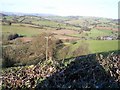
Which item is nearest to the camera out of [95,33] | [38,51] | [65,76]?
[65,76]

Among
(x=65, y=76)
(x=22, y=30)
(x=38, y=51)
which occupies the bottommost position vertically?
(x=38, y=51)

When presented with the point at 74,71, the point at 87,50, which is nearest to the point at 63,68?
the point at 74,71

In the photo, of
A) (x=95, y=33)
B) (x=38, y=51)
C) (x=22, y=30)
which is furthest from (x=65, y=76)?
(x=95, y=33)

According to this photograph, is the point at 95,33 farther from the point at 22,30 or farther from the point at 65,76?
the point at 65,76

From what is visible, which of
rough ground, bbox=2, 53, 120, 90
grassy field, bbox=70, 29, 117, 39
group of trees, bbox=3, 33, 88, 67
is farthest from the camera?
grassy field, bbox=70, 29, 117, 39

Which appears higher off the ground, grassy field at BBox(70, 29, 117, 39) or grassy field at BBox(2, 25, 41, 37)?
grassy field at BBox(2, 25, 41, 37)

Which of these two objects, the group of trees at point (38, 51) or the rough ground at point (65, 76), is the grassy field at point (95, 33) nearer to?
the group of trees at point (38, 51)

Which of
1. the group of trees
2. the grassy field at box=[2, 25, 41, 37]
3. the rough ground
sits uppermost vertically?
the grassy field at box=[2, 25, 41, 37]

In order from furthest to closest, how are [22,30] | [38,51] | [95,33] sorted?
[95,33] → [22,30] → [38,51]

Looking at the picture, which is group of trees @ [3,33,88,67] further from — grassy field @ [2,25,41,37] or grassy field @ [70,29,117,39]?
→ grassy field @ [70,29,117,39]

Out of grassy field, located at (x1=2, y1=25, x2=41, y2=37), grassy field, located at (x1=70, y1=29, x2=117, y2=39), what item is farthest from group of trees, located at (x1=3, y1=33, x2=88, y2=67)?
A: grassy field, located at (x1=70, y1=29, x2=117, y2=39)

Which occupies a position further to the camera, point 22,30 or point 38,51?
point 22,30

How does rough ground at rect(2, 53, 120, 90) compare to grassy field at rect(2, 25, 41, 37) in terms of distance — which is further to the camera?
grassy field at rect(2, 25, 41, 37)

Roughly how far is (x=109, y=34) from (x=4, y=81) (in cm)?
3680
